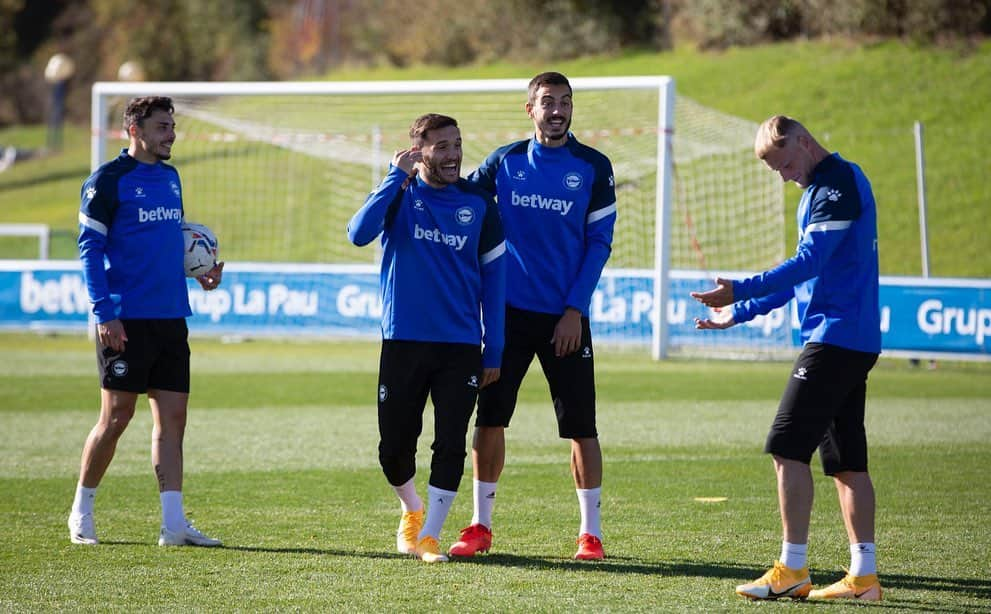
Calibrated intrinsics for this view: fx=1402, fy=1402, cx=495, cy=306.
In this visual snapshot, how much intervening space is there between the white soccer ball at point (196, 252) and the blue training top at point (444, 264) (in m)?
1.23

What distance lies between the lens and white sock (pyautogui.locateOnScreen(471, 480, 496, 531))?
6914mm

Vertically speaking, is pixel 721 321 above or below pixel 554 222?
below

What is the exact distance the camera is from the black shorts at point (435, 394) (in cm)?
658

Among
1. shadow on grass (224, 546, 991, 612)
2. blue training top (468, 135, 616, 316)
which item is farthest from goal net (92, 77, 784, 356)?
shadow on grass (224, 546, 991, 612)

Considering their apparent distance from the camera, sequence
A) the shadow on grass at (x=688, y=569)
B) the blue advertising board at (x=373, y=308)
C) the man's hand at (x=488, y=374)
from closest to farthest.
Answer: the shadow on grass at (x=688, y=569) < the man's hand at (x=488, y=374) < the blue advertising board at (x=373, y=308)

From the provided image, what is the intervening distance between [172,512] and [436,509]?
54.8 inches

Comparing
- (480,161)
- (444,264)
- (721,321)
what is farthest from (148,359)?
(480,161)

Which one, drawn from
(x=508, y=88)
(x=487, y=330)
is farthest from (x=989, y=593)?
(x=508, y=88)

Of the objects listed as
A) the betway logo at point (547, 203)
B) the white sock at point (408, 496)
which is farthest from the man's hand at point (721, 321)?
the white sock at point (408, 496)

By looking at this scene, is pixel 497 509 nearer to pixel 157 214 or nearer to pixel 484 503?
pixel 484 503

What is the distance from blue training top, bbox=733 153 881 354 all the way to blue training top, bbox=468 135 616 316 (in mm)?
1219

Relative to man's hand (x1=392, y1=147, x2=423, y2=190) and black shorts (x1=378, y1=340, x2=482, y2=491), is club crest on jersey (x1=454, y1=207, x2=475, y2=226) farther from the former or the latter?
black shorts (x1=378, y1=340, x2=482, y2=491)

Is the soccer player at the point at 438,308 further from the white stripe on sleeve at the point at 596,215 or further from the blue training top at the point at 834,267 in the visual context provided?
the blue training top at the point at 834,267

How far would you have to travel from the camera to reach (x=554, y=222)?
6852 millimetres
